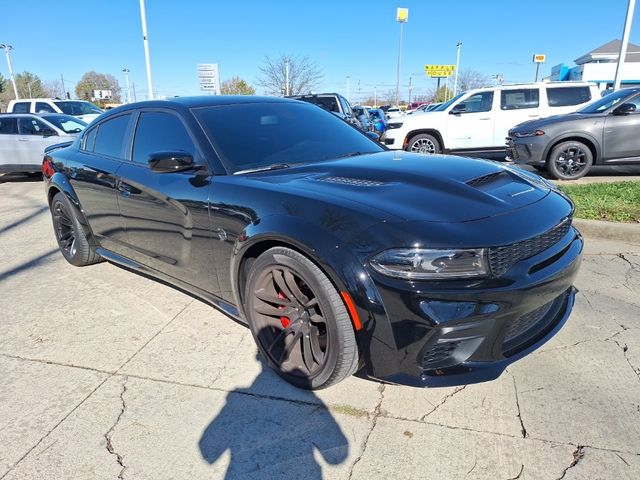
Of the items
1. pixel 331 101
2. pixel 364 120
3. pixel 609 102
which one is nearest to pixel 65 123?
pixel 331 101

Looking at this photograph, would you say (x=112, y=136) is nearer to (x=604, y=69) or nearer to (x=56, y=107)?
(x=56, y=107)

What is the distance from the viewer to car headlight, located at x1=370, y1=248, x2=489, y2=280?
2.00 m

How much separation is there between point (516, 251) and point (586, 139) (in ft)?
22.6

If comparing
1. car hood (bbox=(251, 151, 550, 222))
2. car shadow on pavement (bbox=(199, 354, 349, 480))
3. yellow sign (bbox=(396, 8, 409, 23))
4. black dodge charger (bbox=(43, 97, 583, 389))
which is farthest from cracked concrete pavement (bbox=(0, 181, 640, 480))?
yellow sign (bbox=(396, 8, 409, 23))

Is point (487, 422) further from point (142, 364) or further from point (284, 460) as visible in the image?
point (142, 364)

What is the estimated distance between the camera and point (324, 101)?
14914 mm

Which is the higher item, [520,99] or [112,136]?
[520,99]

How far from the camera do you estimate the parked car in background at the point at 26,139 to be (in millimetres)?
10500

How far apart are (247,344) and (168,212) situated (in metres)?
1.05

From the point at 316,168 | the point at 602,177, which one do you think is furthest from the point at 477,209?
the point at 602,177

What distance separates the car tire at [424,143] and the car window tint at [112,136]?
25.6ft

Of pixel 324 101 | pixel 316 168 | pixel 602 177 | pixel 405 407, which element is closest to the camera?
pixel 405 407

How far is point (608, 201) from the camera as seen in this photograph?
558 centimetres

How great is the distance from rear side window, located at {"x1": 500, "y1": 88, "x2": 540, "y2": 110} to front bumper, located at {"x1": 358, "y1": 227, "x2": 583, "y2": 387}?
9.19 meters
